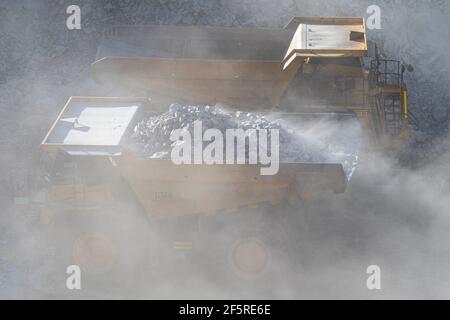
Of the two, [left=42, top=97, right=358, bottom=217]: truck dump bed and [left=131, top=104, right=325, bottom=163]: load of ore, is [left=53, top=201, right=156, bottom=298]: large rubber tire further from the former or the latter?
[left=131, top=104, right=325, bottom=163]: load of ore

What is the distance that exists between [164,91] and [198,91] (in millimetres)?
455

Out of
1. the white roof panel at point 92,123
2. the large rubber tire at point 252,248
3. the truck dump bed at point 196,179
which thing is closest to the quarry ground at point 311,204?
the large rubber tire at point 252,248

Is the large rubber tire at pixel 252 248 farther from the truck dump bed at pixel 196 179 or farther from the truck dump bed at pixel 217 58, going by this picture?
the truck dump bed at pixel 217 58

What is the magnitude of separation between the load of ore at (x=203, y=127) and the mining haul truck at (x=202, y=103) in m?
0.15

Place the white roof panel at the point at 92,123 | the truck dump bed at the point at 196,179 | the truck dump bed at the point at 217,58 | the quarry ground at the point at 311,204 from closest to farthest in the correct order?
the truck dump bed at the point at 196,179 < the white roof panel at the point at 92,123 < the quarry ground at the point at 311,204 < the truck dump bed at the point at 217,58

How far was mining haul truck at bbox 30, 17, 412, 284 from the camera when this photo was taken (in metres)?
7.26

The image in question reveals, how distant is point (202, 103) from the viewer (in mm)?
8930

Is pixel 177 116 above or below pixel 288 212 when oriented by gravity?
above

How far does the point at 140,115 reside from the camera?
7.99m

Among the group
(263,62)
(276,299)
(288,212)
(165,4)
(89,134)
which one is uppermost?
(165,4)

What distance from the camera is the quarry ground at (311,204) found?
7641 millimetres

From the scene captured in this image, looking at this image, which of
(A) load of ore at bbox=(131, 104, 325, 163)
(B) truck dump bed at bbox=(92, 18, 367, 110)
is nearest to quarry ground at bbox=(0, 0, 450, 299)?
(A) load of ore at bbox=(131, 104, 325, 163)

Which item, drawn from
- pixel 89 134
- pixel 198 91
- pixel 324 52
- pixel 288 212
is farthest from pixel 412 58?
pixel 89 134

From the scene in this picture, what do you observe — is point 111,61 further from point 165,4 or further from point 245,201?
point 245,201
